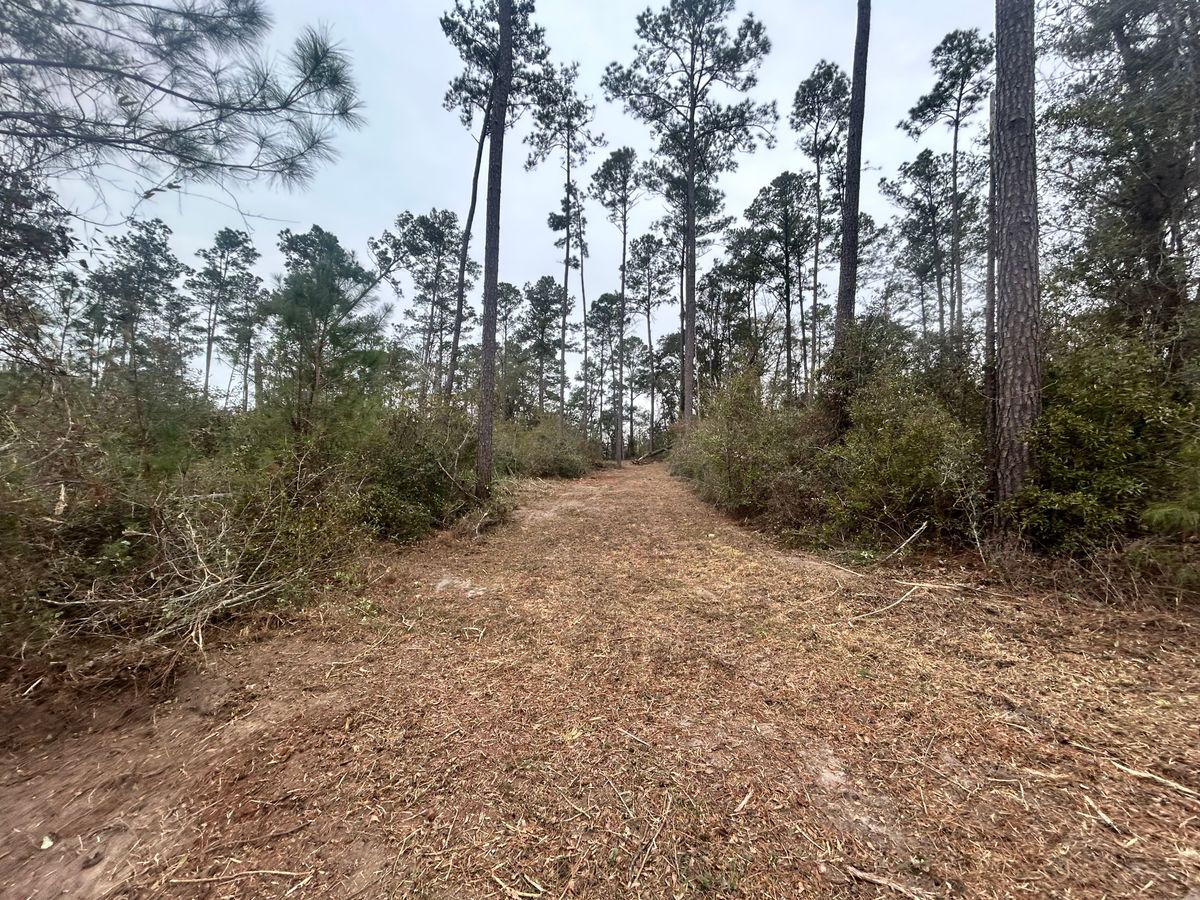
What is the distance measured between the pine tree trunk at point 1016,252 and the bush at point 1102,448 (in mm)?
160

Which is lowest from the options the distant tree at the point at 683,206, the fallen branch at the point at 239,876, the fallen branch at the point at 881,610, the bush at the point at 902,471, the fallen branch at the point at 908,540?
the fallen branch at the point at 239,876

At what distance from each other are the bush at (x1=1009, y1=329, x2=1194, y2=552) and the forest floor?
2.24 feet

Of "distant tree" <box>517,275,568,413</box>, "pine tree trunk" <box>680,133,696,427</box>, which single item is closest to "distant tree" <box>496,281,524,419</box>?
"distant tree" <box>517,275,568,413</box>

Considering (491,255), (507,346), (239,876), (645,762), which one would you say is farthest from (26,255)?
(507,346)

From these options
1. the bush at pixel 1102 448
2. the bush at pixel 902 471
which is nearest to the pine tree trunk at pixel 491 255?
the bush at pixel 902 471

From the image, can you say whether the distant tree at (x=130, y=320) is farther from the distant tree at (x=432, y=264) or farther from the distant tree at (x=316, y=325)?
the distant tree at (x=432, y=264)

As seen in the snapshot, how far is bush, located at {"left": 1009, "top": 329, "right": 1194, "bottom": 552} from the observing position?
9.66 ft

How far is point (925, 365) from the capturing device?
5008 mm

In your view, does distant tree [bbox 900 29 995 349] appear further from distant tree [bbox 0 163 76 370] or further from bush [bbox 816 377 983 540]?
distant tree [bbox 0 163 76 370]

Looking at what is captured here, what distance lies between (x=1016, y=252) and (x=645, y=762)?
484 centimetres

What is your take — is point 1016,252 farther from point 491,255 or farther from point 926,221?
point 926,221

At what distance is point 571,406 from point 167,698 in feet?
79.8

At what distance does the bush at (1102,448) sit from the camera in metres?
2.95

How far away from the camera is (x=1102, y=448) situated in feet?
10.3
